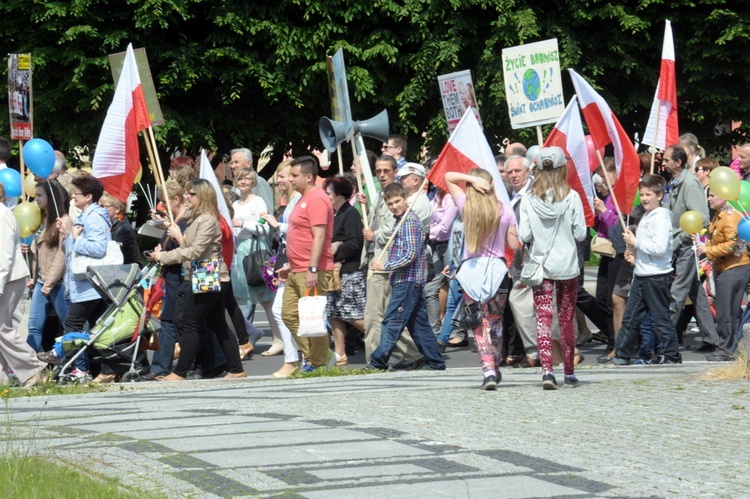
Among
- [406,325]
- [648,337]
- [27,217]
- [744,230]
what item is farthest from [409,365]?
[27,217]

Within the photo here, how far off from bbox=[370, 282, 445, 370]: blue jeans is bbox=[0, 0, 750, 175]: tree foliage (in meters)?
16.0

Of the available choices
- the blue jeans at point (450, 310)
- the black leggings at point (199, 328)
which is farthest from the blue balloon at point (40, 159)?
the blue jeans at point (450, 310)

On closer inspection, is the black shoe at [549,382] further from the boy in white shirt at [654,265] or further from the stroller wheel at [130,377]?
the stroller wheel at [130,377]

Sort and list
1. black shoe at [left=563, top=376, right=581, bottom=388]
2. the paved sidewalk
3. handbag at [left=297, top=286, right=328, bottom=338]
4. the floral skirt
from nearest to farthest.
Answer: the paved sidewalk
black shoe at [left=563, top=376, right=581, bottom=388]
handbag at [left=297, top=286, right=328, bottom=338]
the floral skirt

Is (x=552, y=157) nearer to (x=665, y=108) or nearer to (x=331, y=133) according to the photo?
(x=665, y=108)

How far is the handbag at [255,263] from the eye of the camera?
1433 cm

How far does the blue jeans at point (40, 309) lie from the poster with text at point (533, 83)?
5212mm

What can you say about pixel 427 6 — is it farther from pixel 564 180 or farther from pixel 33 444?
pixel 33 444

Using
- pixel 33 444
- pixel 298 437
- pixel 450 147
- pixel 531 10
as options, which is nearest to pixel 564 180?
pixel 450 147

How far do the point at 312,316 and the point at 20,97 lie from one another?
5.60 meters

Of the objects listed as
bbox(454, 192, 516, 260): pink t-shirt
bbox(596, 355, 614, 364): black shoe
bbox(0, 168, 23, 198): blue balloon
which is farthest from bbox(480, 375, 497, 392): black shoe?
bbox(0, 168, 23, 198): blue balloon

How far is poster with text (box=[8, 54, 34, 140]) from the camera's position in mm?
15312

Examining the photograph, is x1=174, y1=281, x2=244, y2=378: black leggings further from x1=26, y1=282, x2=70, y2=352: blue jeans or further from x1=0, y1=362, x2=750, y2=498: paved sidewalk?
x1=26, y1=282, x2=70, y2=352: blue jeans

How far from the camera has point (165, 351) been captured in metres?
12.4
